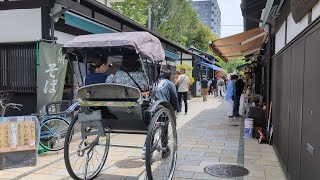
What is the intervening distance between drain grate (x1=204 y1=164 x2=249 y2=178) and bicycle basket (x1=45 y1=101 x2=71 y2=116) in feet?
11.7

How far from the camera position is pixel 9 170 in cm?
607

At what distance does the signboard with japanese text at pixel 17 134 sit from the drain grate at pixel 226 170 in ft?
11.3

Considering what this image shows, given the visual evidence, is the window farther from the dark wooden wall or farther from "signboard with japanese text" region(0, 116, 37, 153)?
the dark wooden wall

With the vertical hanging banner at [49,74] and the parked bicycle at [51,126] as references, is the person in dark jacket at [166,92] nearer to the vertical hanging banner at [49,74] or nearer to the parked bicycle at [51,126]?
the parked bicycle at [51,126]

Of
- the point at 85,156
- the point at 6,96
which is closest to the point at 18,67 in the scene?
the point at 6,96

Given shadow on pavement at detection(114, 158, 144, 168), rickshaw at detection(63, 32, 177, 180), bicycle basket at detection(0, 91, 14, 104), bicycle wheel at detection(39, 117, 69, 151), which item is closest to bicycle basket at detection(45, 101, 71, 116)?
bicycle wheel at detection(39, 117, 69, 151)

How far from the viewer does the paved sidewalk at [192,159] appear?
5.80 m

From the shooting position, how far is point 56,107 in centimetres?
796

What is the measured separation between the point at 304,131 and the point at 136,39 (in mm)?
2619

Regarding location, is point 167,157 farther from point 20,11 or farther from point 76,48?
point 20,11

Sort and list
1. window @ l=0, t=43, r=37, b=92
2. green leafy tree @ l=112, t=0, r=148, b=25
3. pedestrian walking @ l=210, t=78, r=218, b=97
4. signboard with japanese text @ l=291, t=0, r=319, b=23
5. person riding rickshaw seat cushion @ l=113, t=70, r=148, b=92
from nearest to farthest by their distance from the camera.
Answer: signboard with japanese text @ l=291, t=0, r=319, b=23 < person riding rickshaw seat cushion @ l=113, t=70, r=148, b=92 < window @ l=0, t=43, r=37, b=92 < pedestrian walking @ l=210, t=78, r=218, b=97 < green leafy tree @ l=112, t=0, r=148, b=25

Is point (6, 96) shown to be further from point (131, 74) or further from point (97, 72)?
point (131, 74)

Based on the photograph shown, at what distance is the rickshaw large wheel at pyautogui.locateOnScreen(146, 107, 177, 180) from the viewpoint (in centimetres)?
458

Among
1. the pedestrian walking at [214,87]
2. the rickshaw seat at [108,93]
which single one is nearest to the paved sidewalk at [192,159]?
the rickshaw seat at [108,93]
